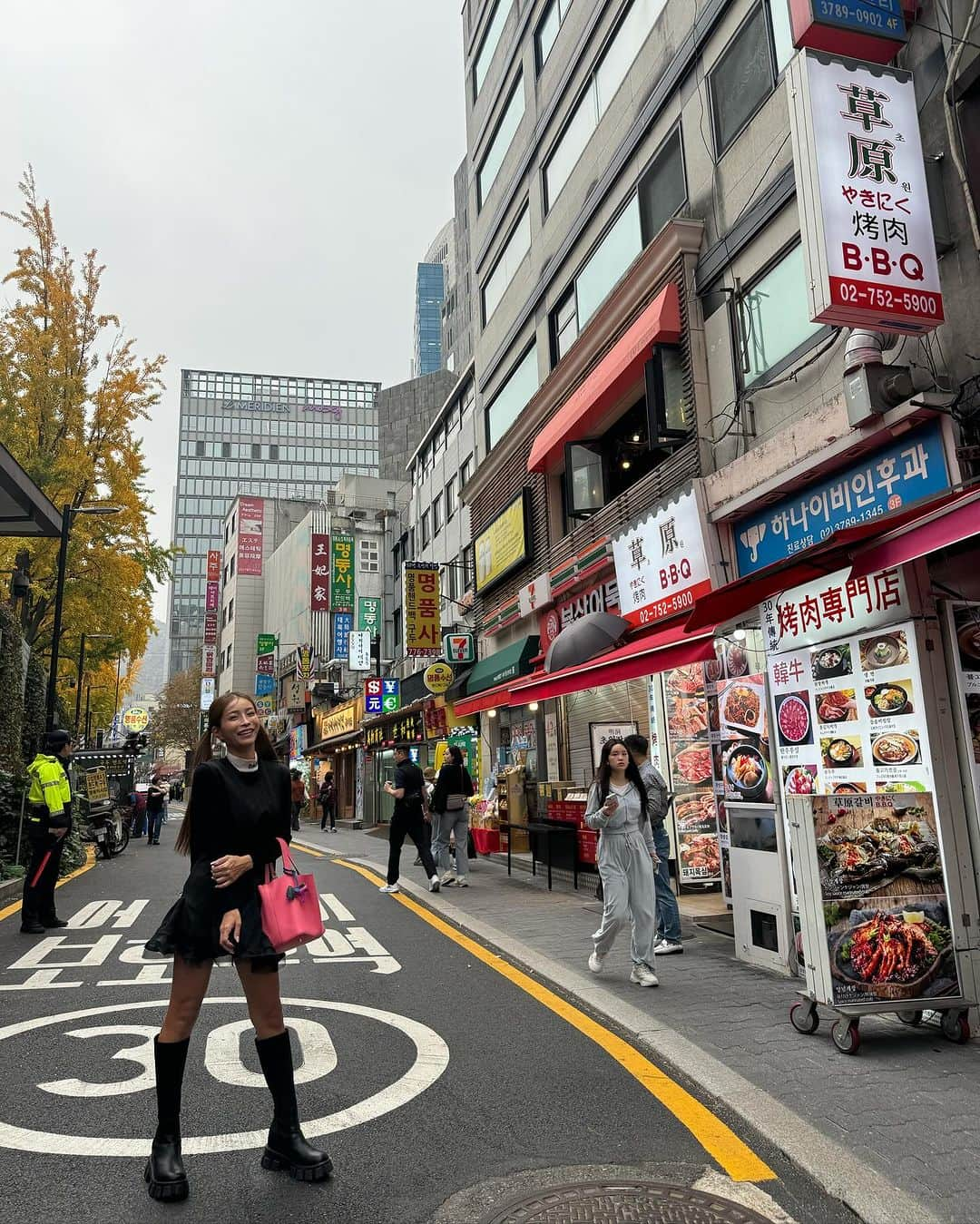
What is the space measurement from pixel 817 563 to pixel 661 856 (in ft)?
10.3

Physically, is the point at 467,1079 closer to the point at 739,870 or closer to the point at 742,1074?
the point at 742,1074

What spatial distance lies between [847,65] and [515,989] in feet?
25.5

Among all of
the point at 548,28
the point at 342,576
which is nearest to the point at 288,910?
the point at 548,28

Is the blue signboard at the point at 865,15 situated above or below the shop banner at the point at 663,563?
above

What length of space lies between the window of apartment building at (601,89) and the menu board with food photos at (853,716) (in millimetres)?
11524

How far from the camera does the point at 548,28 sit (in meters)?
18.8

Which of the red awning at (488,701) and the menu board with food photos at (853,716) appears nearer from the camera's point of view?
the menu board with food photos at (853,716)

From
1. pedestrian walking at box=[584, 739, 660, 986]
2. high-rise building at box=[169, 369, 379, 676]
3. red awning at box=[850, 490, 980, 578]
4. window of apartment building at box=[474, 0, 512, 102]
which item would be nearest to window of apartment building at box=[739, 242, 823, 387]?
red awning at box=[850, 490, 980, 578]

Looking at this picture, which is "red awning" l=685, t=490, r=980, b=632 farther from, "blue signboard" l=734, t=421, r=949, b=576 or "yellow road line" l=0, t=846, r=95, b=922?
"yellow road line" l=0, t=846, r=95, b=922

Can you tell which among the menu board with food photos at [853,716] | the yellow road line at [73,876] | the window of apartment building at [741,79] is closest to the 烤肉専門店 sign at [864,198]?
the menu board with food photos at [853,716]

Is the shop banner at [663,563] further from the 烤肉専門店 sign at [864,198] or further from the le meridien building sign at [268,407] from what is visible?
the le meridien building sign at [268,407]

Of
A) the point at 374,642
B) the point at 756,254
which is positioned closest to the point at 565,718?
the point at 756,254

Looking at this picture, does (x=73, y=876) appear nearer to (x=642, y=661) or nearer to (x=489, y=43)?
(x=642, y=661)

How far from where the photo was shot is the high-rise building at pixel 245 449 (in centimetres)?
12562
